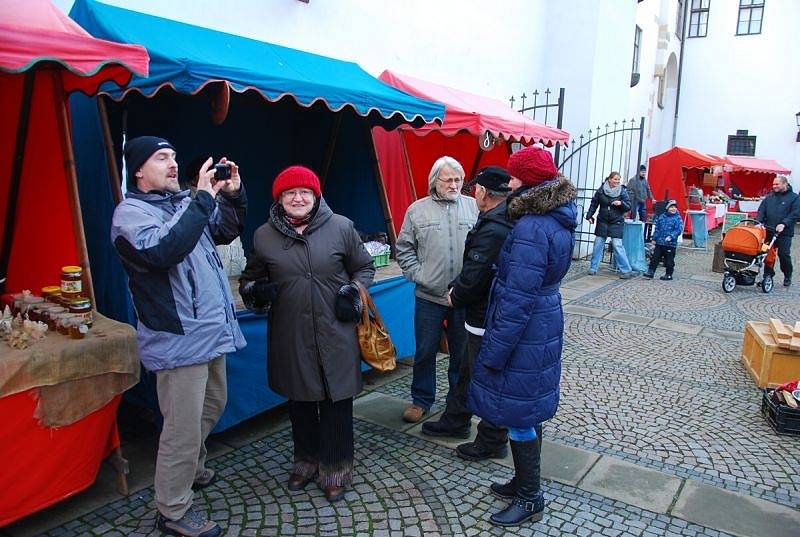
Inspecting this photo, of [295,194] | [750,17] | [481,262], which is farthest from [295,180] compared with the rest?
[750,17]

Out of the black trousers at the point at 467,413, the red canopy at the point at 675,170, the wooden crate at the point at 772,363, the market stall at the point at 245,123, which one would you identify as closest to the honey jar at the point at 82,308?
the market stall at the point at 245,123

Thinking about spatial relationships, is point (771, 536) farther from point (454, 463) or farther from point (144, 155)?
point (144, 155)

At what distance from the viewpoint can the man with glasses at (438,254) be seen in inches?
153

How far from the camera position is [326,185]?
6.37 meters

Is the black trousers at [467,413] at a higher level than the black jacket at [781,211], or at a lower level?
lower

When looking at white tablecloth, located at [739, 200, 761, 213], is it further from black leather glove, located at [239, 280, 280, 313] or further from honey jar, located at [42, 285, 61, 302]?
honey jar, located at [42, 285, 61, 302]

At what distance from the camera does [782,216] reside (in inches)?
377

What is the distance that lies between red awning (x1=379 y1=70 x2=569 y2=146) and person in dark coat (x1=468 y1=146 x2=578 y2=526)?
3437mm

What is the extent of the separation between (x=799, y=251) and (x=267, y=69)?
15108 mm

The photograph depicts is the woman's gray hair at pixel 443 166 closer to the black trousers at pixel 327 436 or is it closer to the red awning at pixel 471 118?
the black trousers at pixel 327 436

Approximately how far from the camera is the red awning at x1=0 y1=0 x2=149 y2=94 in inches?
99.0

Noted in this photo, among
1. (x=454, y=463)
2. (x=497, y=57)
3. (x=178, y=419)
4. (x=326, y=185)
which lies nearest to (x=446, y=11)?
(x=497, y=57)

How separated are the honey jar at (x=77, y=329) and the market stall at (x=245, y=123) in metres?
0.73

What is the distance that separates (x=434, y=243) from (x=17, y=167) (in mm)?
2478
